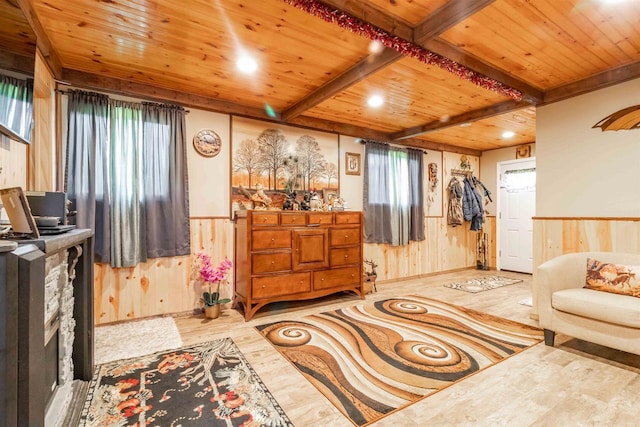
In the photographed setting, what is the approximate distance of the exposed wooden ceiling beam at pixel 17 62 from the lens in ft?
5.16

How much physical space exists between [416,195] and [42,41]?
4865mm

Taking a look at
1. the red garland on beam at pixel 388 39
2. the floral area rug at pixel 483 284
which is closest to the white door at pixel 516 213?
the floral area rug at pixel 483 284

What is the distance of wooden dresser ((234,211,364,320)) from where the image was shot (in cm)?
330

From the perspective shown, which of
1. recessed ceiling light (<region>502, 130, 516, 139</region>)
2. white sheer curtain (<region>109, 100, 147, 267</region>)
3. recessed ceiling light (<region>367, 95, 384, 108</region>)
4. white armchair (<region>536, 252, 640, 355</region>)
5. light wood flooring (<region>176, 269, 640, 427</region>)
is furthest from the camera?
recessed ceiling light (<region>502, 130, 516, 139</region>)

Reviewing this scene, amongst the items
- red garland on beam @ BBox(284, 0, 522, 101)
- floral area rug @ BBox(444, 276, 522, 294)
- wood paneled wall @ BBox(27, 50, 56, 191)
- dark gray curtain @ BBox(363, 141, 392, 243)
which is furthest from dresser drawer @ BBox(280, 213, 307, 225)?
floral area rug @ BBox(444, 276, 522, 294)

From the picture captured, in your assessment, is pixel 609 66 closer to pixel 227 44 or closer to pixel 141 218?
pixel 227 44

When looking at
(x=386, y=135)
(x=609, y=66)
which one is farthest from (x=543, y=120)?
(x=386, y=135)

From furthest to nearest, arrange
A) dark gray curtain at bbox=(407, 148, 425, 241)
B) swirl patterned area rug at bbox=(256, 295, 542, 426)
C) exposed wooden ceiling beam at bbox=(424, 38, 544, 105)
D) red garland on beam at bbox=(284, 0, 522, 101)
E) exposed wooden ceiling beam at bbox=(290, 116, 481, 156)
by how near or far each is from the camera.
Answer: dark gray curtain at bbox=(407, 148, 425, 241)
exposed wooden ceiling beam at bbox=(290, 116, 481, 156)
exposed wooden ceiling beam at bbox=(424, 38, 544, 105)
swirl patterned area rug at bbox=(256, 295, 542, 426)
red garland on beam at bbox=(284, 0, 522, 101)

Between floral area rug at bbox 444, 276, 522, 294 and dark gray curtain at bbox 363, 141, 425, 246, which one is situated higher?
dark gray curtain at bbox 363, 141, 425, 246

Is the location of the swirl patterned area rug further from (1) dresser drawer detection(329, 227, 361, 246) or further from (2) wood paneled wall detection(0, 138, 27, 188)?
(2) wood paneled wall detection(0, 138, 27, 188)

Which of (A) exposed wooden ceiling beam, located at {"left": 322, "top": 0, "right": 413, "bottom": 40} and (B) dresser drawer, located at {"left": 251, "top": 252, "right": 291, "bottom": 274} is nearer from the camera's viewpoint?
(A) exposed wooden ceiling beam, located at {"left": 322, "top": 0, "right": 413, "bottom": 40}

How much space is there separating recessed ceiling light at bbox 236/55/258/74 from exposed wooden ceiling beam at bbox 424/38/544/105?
1.41 m

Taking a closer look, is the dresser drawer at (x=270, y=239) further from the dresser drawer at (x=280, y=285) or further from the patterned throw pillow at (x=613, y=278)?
the patterned throw pillow at (x=613, y=278)

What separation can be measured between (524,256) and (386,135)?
3499 millimetres
